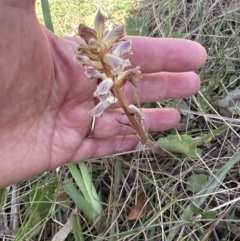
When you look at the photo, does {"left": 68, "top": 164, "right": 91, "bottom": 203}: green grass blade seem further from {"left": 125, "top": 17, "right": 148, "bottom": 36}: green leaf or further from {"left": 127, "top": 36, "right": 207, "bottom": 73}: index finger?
{"left": 125, "top": 17, "right": 148, "bottom": 36}: green leaf

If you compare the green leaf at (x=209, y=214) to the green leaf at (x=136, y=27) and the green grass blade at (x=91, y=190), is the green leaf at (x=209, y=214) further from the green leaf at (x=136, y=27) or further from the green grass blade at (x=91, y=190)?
the green leaf at (x=136, y=27)

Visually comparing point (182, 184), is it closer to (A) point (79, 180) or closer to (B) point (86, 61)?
(A) point (79, 180)

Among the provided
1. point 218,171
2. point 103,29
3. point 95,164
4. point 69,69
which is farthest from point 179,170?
point 103,29

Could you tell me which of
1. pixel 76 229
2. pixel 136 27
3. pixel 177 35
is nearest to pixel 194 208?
pixel 76 229

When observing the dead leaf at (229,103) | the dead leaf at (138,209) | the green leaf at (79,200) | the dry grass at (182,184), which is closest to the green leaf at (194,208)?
the dry grass at (182,184)

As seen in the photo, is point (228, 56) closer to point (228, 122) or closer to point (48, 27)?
point (228, 122)

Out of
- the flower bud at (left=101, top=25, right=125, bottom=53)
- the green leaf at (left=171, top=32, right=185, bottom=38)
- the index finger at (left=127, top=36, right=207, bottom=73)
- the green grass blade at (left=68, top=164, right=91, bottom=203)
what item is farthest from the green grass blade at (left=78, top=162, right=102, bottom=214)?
the green leaf at (left=171, top=32, right=185, bottom=38)
